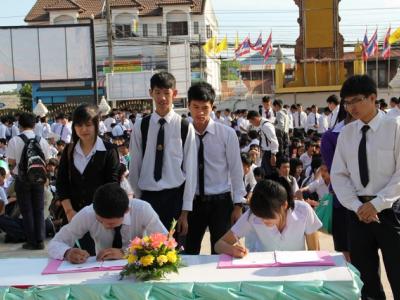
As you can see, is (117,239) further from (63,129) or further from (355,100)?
(63,129)

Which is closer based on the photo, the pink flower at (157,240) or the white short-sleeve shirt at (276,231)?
the pink flower at (157,240)

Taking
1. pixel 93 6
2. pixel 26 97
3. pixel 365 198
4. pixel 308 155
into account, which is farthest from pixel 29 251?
pixel 26 97

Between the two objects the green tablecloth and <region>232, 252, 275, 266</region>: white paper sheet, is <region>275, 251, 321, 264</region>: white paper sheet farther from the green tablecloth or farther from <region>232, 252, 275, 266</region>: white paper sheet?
the green tablecloth

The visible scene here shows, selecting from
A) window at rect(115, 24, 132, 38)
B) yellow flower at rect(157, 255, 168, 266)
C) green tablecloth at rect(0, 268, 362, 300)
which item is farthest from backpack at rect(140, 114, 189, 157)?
window at rect(115, 24, 132, 38)

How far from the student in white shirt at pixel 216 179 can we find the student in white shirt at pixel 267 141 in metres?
4.97

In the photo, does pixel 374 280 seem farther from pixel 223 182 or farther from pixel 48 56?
pixel 48 56

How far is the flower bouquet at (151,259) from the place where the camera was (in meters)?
2.67

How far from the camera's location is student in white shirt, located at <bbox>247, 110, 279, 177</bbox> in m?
9.54

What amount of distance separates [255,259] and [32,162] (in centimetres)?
439

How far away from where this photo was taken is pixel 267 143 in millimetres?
9641

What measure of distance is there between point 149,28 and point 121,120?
89.9 feet

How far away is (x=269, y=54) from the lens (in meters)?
32.3

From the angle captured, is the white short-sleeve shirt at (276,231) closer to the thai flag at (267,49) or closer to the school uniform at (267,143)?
the school uniform at (267,143)

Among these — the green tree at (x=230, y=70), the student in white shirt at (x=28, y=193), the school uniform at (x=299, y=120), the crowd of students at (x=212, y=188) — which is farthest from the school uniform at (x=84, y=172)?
the green tree at (x=230, y=70)
